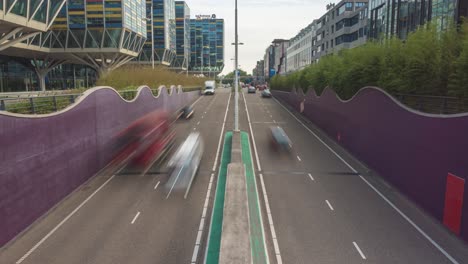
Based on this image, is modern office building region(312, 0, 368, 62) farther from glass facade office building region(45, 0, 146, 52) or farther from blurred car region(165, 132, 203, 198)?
blurred car region(165, 132, 203, 198)

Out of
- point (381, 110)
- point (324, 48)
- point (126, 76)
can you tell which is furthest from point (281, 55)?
→ point (381, 110)

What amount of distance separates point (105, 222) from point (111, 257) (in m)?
3.02

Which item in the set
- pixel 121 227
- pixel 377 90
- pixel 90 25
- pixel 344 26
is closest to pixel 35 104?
pixel 121 227

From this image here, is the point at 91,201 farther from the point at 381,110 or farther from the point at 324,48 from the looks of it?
the point at 324,48

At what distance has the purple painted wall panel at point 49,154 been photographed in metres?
12.4

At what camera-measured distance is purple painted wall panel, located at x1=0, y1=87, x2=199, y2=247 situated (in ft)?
40.8

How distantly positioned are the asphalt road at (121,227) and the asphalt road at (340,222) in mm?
3249

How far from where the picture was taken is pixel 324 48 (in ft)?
339

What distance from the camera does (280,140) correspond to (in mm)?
30953

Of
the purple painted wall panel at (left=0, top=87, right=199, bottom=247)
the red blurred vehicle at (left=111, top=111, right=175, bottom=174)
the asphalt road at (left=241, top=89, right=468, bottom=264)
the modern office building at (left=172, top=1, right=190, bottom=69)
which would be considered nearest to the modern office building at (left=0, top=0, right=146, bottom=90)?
the red blurred vehicle at (left=111, top=111, right=175, bottom=174)

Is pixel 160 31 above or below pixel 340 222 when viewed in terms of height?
above

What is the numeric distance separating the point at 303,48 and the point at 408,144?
393 feet

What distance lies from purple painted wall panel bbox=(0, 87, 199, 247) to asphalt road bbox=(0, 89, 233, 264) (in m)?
0.70

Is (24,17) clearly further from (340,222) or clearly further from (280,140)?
(340,222)
